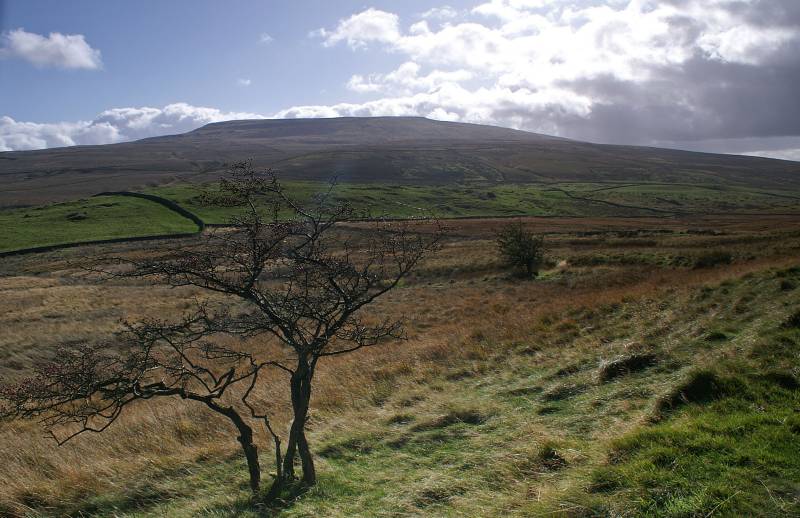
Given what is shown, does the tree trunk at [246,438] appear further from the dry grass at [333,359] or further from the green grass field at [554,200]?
the green grass field at [554,200]

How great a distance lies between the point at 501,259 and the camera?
38969 mm

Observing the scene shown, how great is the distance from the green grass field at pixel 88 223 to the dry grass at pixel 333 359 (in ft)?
98.3

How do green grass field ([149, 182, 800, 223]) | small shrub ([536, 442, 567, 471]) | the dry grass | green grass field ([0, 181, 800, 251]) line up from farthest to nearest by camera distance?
green grass field ([149, 182, 800, 223])
green grass field ([0, 181, 800, 251])
the dry grass
small shrub ([536, 442, 567, 471])

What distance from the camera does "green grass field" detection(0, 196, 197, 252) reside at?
226 ft

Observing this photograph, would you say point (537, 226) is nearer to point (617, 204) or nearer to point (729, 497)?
point (617, 204)

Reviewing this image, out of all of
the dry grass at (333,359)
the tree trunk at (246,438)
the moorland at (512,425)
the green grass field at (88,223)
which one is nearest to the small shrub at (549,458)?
the moorland at (512,425)

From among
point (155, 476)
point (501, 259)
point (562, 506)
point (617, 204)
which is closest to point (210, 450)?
point (155, 476)

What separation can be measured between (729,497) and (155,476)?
8582mm

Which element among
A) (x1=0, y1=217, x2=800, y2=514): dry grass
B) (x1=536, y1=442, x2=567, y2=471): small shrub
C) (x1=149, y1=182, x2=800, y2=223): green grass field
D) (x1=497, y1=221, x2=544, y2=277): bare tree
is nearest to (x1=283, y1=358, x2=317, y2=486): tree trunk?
(x1=0, y1=217, x2=800, y2=514): dry grass

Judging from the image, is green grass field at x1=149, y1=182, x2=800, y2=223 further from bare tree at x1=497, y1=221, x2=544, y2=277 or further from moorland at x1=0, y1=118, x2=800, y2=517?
moorland at x1=0, y1=118, x2=800, y2=517

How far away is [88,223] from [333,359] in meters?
79.2

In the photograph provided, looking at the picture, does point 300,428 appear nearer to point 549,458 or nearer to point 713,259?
point 549,458

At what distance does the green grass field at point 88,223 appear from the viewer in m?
68.8

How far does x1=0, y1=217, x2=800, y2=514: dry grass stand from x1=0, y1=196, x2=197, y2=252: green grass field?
98.3 feet
